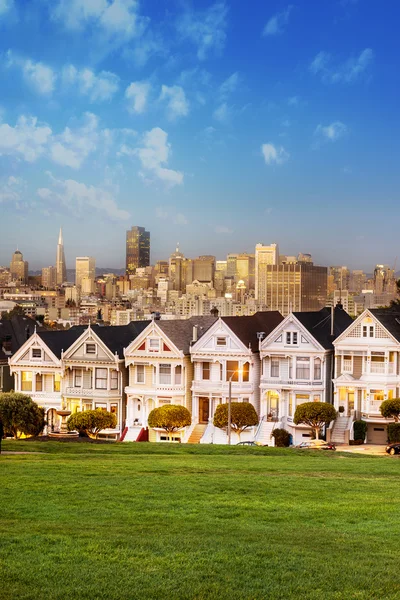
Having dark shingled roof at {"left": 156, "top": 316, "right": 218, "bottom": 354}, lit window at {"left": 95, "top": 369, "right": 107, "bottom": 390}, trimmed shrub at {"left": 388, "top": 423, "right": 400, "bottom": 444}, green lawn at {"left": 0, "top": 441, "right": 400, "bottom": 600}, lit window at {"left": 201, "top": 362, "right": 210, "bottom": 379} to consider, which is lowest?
trimmed shrub at {"left": 388, "top": 423, "right": 400, "bottom": 444}

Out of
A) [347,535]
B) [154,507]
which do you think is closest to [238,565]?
[347,535]

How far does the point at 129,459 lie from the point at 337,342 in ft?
84.5

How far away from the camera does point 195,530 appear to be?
17.5 metres

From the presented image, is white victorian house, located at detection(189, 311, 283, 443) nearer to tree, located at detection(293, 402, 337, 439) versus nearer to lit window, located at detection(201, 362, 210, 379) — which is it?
lit window, located at detection(201, 362, 210, 379)

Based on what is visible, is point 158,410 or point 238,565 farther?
point 158,410

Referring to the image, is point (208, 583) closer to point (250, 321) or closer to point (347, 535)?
point (347, 535)

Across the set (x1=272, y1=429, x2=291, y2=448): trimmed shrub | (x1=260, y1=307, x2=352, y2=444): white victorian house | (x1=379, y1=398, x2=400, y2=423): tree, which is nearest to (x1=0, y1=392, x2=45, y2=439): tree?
(x1=260, y1=307, x2=352, y2=444): white victorian house

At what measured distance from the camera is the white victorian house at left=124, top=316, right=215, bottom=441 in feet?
187

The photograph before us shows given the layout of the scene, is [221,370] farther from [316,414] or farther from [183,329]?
[316,414]

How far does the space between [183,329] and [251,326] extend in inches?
177

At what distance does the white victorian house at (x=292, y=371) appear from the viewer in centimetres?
5462

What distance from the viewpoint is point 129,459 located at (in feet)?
101

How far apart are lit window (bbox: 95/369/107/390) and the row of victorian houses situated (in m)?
0.06

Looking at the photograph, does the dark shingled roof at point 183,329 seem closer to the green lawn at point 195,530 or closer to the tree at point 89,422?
the tree at point 89,422
